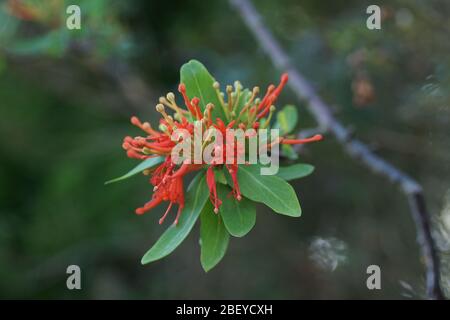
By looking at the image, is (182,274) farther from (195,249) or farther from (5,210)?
(5,210)

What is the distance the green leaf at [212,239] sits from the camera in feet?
4.84

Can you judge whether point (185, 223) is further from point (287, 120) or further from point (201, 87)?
point (287, 120)

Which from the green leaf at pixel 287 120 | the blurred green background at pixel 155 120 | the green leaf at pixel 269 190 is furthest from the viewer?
the blurred green background at pixel 155 120

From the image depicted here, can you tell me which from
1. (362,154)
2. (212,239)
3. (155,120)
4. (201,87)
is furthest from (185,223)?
(155,120)

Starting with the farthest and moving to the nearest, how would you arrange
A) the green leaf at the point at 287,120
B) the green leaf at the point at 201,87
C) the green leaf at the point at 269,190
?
1. the green leaf at the point at 287,120
2. the green leaf at the point at 201,87
3. the green leaf at the point at 269,190

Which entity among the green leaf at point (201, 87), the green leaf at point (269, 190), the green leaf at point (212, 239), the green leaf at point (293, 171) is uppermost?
the green leaf at point (201, 87)

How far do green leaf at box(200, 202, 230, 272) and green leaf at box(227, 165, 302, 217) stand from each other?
0.33ft

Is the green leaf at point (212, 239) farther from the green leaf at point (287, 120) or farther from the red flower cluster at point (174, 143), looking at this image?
the green leaf at point (287, 120)

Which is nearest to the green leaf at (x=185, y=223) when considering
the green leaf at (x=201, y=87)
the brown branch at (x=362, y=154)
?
the green leaf at (x=201, y=87)

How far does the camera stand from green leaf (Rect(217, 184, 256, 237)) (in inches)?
56.8

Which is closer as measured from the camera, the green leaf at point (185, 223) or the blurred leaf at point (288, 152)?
the green leaf at point (185, 223)

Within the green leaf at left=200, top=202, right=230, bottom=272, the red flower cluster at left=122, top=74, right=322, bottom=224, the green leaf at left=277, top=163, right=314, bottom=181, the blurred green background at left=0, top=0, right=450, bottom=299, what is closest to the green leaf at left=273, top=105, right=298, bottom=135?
the green leaf at left=277, top=163, right=314, bottom=181

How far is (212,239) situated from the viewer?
1.50 metres

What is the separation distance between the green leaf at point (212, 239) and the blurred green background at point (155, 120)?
169 cm
